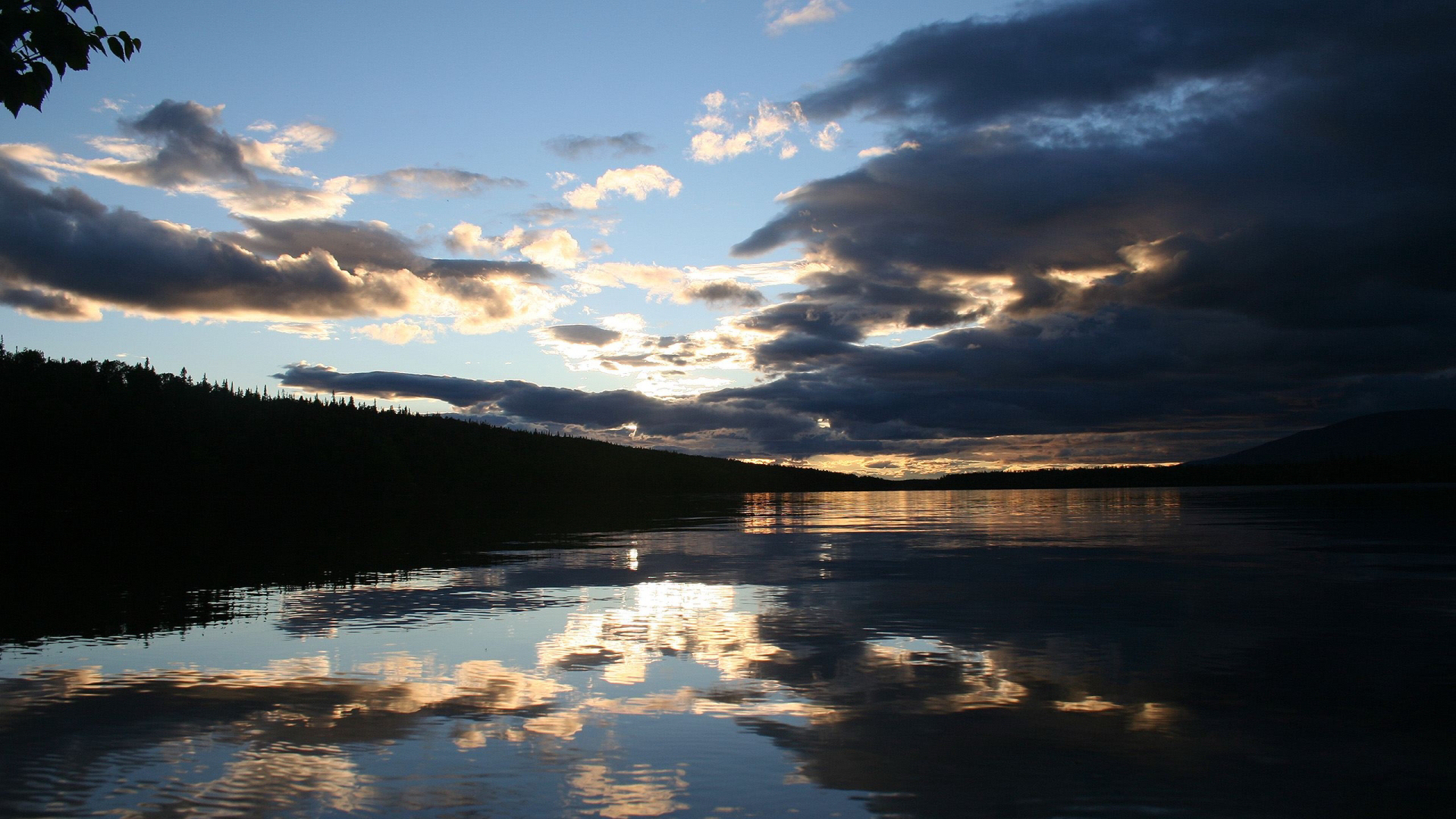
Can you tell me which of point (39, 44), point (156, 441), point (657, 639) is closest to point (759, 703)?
point (657, 639)

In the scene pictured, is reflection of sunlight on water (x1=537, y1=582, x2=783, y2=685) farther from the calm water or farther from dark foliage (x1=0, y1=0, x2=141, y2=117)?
dark foliage (x1=0, y1=0, x2=141, y2=117)

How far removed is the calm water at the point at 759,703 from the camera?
383 inches

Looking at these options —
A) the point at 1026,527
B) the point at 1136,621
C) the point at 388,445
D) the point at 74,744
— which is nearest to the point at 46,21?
the point at 74,744

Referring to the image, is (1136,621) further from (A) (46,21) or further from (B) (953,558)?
(A) (46,21)

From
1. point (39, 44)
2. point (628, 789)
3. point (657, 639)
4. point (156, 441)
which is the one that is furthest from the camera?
point (156, 441)

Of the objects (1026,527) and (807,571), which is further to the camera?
(1026,527)

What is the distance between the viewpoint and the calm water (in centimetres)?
973

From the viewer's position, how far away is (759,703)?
536 inches

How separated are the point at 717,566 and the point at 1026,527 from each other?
32.7m

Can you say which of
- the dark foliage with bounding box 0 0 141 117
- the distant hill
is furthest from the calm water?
the distant hill

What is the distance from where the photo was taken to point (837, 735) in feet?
39.2

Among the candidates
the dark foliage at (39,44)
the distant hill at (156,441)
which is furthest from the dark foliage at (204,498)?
the dark foliage at (39,44)

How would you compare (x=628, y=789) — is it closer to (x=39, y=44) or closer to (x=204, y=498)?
(x=39, y=44)

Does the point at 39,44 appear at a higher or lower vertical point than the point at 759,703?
Result: higher
